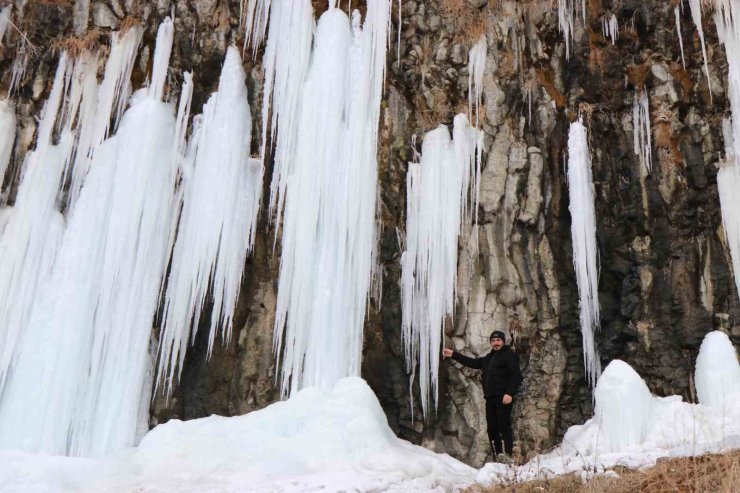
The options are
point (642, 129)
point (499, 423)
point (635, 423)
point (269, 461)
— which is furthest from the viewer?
point (642, 129)

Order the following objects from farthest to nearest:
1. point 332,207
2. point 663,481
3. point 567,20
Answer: point 567,20 → point 332,207 → point 663,481

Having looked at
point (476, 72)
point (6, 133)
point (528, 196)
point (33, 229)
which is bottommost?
point (33, 229)

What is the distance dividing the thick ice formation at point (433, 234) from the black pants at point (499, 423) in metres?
2.02

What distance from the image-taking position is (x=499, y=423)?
732 cm

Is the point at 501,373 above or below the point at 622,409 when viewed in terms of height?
above

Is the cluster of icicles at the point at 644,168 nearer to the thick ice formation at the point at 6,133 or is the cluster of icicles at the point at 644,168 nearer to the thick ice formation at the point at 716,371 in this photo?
the thick ice formation at the point at 716,371

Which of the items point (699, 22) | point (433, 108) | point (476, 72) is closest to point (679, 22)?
point (699, 22)

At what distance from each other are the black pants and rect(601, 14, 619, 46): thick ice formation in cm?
637

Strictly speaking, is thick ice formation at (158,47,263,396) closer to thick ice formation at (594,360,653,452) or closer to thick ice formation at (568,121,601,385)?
thick ice formation at (568,121,601,385)

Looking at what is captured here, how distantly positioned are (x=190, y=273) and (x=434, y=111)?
4.38 metres

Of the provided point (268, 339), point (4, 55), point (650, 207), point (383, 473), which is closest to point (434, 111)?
point (650, 207)

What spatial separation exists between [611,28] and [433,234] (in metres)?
4.43

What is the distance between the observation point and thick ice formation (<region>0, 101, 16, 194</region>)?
1066cm

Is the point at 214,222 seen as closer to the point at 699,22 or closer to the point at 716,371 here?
the point at 716,371
